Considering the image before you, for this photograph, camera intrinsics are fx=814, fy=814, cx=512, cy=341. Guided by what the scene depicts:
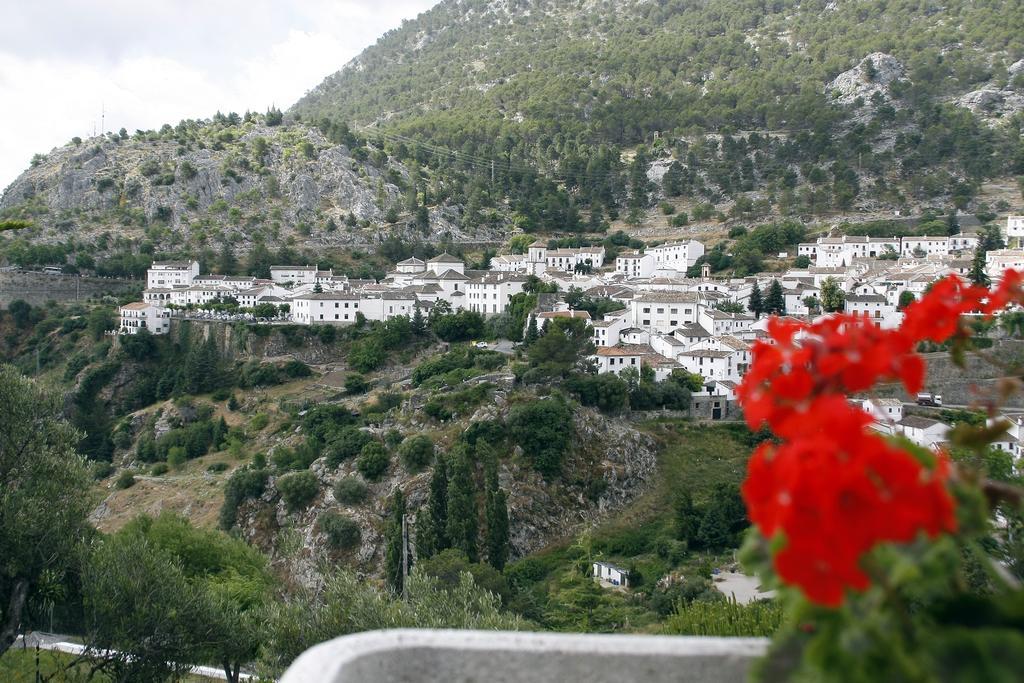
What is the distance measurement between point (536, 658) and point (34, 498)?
9.17 m

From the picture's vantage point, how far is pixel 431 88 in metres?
121

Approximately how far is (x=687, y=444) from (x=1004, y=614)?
29290 millimetres

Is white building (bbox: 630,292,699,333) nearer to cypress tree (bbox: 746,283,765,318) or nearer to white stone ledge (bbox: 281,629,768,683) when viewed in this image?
cypress tree (bbox: 746,283,765,318)

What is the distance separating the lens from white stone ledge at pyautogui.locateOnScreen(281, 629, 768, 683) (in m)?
2.44

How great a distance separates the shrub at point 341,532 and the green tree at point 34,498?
14693mm

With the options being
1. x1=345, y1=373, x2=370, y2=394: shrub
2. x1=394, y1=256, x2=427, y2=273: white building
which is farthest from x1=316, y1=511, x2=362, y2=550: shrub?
x1=394, y1=256, x2=427, y2=273: white building

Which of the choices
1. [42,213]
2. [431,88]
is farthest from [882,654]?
[431,88]

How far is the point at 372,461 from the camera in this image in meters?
27.5

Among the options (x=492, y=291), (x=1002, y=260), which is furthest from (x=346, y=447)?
(x=1002, y=260)

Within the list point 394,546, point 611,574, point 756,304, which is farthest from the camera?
point 756,304

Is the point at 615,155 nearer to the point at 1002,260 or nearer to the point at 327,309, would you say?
the point at 1002,260

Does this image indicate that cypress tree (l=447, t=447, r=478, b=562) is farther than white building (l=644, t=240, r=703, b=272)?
No

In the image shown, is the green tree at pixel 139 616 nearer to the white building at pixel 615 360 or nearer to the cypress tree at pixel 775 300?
the white building at pixel 615 360

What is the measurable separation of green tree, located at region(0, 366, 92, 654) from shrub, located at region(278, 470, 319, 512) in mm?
16547
